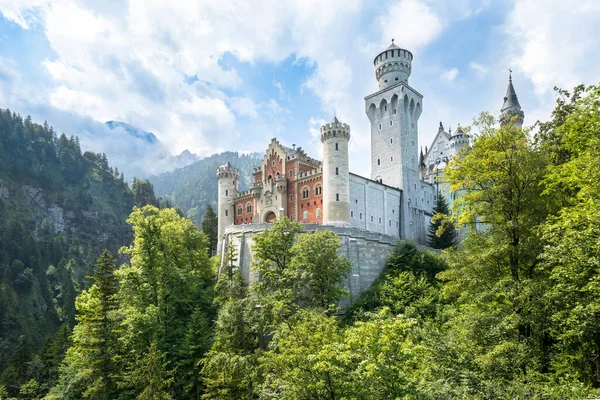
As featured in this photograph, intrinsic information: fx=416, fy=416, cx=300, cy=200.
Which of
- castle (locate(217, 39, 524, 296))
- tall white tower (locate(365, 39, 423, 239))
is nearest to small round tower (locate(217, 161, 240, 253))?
castle (locate(217, 39, 524, 296))

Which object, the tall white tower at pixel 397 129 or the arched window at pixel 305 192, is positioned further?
the tall white tower at pixel 397 129

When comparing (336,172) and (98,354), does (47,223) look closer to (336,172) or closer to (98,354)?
(336,172)

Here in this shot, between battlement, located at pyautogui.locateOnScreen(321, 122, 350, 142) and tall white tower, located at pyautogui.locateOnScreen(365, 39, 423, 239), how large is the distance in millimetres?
13497

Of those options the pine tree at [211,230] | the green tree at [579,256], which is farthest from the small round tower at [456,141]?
the green tree at [579,256]

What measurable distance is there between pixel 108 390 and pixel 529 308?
2682 cm

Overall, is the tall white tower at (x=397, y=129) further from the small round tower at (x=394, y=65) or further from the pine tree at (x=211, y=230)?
the pine tree at (x=211, y=230)

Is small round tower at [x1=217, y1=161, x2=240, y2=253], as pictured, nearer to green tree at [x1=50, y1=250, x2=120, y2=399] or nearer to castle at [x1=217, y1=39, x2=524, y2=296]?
castle at [x1=217, y1=39, x2=524, y2=296]

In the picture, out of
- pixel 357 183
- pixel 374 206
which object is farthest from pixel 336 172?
pixel 374 206

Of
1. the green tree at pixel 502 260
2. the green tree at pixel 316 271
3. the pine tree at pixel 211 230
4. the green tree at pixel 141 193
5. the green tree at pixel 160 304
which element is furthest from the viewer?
the green tree at pixel 141 193

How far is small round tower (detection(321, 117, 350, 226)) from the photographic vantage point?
4381 centimetres

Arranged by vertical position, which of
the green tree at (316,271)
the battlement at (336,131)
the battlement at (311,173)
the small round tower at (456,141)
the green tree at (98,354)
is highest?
the small round tower at (456,141)

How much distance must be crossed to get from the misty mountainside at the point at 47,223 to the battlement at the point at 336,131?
63.2m

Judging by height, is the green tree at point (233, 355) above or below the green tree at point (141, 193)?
below

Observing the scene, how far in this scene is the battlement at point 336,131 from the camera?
44656 mm
